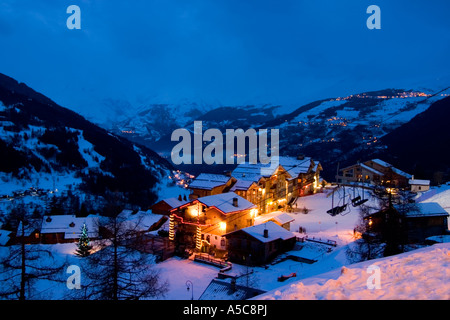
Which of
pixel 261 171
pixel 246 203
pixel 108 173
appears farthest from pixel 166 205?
pixel 108 173

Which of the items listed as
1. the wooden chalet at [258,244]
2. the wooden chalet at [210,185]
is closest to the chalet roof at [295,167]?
the wooden chalet at [210,185]

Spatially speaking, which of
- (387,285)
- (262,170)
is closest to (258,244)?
(262,170)

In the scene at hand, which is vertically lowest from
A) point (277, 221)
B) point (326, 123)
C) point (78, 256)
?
point (78, 256)

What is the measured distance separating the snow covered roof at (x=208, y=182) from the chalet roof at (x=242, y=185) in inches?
57.3

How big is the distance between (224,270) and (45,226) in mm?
35419

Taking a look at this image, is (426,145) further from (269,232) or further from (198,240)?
(198,240)

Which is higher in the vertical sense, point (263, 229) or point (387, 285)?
point (387, 285)

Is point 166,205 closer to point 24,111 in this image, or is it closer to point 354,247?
point 354,247

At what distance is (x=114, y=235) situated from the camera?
1394 centimetres

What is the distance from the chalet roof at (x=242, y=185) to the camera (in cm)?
4368

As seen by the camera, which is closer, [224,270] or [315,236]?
[224,270]

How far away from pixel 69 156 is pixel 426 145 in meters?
97.9

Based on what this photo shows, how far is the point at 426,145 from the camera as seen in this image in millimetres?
76312

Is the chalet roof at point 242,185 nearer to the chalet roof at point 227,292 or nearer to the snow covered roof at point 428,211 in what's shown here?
the snow covered roof at point 428,211
